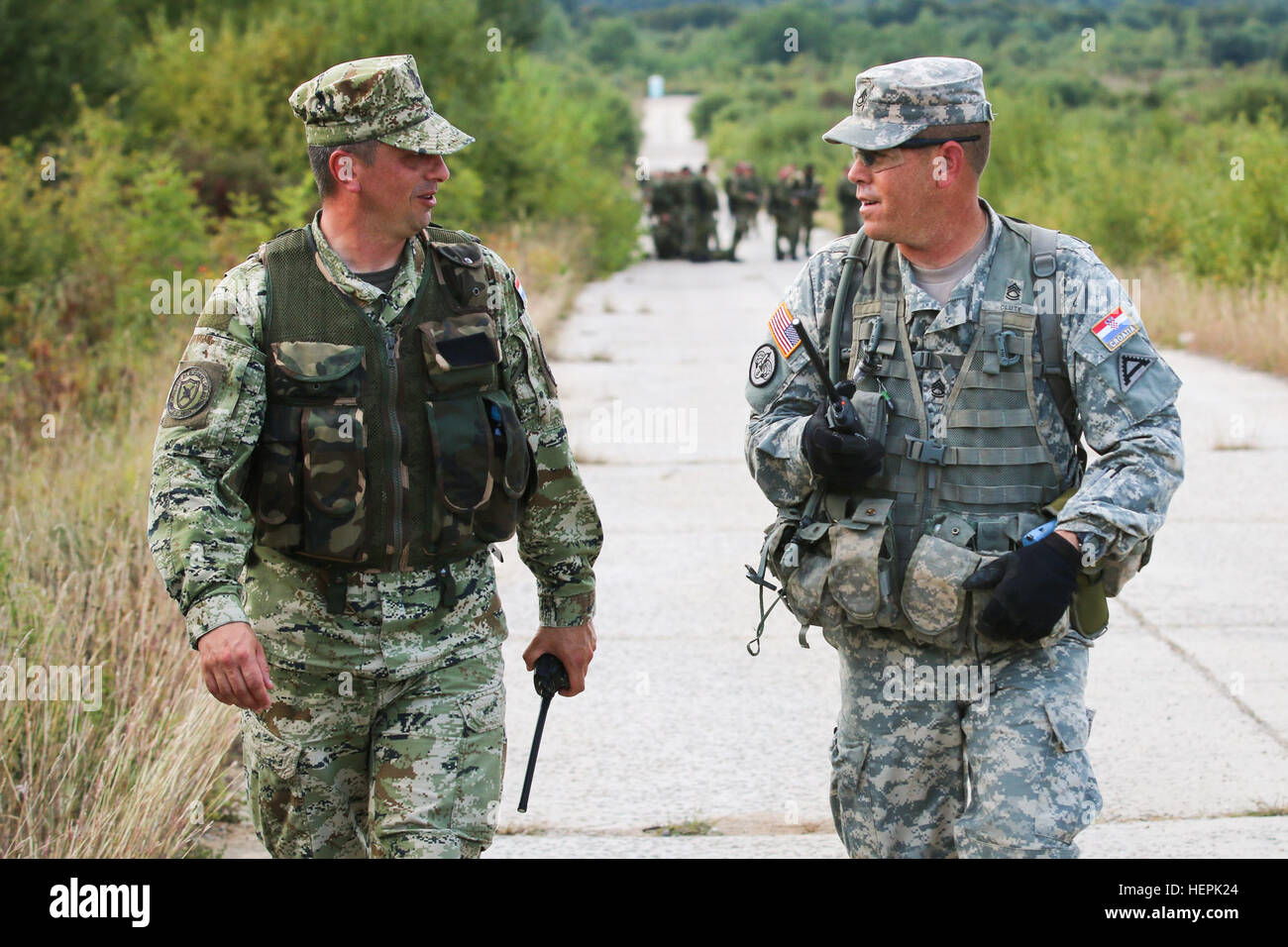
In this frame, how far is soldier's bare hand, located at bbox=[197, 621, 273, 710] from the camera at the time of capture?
9.09 ft

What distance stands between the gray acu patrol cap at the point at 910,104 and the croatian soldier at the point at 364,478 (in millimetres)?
815

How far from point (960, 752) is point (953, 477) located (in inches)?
22.8

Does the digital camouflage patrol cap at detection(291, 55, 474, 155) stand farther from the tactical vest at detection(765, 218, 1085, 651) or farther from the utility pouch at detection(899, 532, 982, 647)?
the utility pouch at detection(899, 532, 982, 647)

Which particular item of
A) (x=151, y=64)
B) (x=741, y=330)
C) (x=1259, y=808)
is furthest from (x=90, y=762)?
(x=151, y=64)

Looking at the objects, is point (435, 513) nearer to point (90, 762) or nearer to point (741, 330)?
point (90, 762)

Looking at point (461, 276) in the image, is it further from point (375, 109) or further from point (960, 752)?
point (960, 752)

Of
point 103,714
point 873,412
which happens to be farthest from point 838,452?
point 103,714

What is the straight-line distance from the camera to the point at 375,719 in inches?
124

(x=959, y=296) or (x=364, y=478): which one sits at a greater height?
(x=959, y=296)

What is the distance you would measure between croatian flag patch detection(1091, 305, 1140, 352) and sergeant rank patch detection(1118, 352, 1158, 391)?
0.13 feet

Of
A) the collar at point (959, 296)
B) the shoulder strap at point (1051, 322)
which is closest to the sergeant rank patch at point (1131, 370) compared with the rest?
the shoulder strap at point (1051, 322)

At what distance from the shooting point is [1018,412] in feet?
10.5
